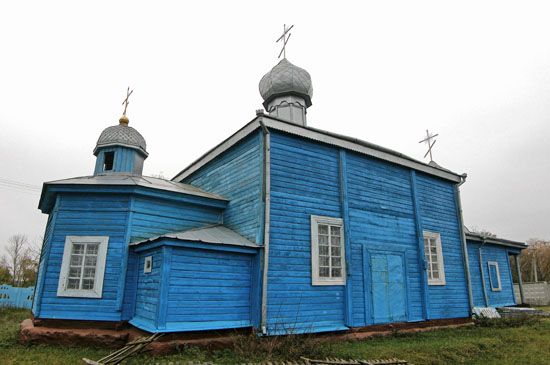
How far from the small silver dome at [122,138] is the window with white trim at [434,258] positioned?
1001cm

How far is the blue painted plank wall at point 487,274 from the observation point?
16.0 metres

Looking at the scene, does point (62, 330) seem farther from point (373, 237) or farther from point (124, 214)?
point (373, 237)

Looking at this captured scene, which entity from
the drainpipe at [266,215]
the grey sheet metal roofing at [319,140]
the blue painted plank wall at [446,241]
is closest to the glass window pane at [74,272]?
the drainpipe at [266,215]

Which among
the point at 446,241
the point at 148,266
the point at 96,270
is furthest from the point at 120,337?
the point at 446,241

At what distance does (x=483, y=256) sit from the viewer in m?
17.3

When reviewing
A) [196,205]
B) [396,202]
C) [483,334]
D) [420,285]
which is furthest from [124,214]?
[483,334]

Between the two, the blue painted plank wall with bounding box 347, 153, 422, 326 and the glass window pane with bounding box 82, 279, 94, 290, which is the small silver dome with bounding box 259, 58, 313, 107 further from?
the glass window pane with bounding box 82, 279, 94, 290

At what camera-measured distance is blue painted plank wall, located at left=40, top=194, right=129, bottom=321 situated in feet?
27.9

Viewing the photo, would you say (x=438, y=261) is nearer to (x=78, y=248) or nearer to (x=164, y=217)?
(x=164, y=217)

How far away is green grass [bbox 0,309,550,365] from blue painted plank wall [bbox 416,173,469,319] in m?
1.55

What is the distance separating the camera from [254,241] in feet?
29.2

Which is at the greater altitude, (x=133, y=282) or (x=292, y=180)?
(x=292, y=180)

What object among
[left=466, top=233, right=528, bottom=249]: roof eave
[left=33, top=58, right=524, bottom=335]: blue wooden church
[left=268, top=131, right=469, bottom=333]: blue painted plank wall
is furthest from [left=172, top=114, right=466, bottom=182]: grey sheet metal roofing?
[left=466, top=233, right=528, bottom=249]: roof eave

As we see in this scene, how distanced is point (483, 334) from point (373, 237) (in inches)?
172
